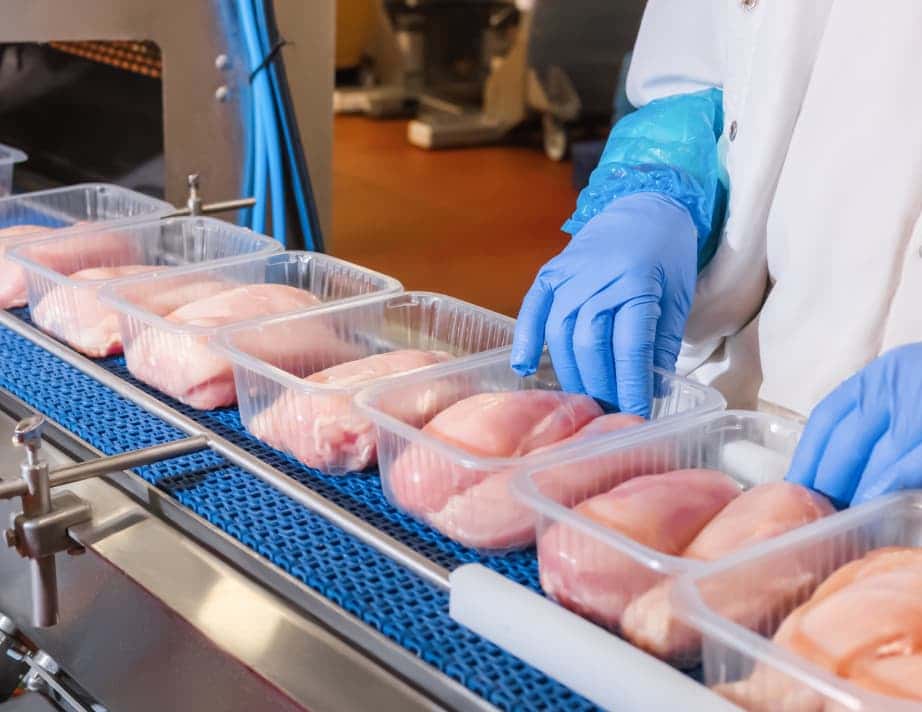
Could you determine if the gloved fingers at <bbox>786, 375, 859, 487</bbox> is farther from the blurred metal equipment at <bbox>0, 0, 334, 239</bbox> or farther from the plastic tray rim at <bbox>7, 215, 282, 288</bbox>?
the blurred metal equipment at <bbox>0, 0, 334, 239</bbox>

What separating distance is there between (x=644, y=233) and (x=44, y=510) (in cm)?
72

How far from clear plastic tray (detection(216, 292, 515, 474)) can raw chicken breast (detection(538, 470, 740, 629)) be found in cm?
27

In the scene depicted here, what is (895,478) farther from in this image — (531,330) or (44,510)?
(44,510)

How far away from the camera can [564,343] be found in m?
1.23

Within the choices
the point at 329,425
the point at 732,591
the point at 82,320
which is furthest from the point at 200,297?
the point at 732,591

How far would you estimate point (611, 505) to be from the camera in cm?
93

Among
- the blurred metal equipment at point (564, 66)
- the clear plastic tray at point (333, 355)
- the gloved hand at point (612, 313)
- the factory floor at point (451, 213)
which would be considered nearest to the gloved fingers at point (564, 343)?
the gloved hand at point (612, 313)

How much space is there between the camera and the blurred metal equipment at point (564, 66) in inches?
243

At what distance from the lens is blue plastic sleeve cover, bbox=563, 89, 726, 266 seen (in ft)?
4.73

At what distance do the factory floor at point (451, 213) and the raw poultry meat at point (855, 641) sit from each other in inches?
129

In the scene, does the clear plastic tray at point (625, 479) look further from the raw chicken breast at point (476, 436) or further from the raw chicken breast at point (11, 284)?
the raw chicken breast at point (11, 284)

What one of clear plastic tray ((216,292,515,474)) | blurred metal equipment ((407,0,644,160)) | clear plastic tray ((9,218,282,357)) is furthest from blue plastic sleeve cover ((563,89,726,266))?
blurred metal equipment ((407,0,644,160))

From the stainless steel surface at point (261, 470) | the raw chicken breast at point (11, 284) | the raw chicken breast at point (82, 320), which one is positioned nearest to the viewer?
the stainless steel surface at point (261, 470)

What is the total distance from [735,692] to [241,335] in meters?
0.71
